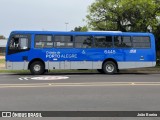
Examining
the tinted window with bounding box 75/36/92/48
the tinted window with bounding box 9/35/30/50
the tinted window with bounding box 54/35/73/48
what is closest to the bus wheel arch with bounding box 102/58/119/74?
the tinted window with bounding box 75/36/92/48

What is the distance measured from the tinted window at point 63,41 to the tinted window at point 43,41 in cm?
39

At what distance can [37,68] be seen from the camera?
75.1 ft

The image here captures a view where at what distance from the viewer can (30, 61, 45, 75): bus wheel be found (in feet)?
74.9

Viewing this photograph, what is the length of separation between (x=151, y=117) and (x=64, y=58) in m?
15.3

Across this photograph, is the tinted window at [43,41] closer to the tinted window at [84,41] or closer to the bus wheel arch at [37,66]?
the bus wheel arch at [37,66]

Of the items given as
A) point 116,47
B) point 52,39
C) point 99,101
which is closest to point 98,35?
point 116,47

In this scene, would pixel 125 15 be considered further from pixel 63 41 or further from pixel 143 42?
pixel 63 41

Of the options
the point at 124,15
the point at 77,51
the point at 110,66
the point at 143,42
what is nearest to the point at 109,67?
the point at 110,66

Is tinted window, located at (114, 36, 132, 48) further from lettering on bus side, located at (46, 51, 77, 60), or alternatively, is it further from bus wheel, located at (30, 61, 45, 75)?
bus wheel, located at (30, 61, 45, 75)

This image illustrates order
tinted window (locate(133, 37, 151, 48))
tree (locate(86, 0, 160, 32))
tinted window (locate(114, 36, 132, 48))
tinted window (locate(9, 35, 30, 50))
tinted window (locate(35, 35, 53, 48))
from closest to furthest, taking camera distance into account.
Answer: tinted window (locate(9, 35, 30, 50))
tinted window (locate(35, 35, 53, 48))
tinted window (locate(114, 36, 132, 48))
tinted window (locate(133, 37, 151, 48))
tree (locate(86, 0, 160, 32))

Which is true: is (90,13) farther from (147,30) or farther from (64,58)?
(64,58)

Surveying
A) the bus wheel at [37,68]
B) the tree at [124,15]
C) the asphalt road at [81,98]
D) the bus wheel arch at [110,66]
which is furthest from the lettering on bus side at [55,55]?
the asphalt road at [81,98]

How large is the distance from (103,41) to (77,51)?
1915mm

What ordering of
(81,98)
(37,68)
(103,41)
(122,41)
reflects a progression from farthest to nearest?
(122,41), (103,41), (37,68), (81,98)
